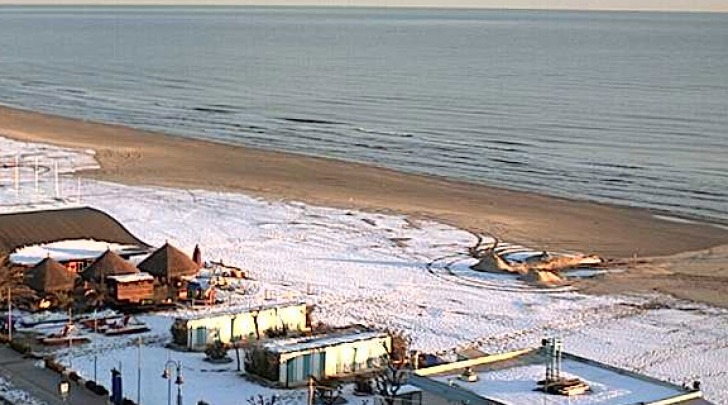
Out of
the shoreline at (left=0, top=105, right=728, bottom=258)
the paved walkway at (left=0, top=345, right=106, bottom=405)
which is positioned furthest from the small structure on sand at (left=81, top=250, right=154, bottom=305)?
the shoreline at (left=0, top=105, right=728, bottom=258)

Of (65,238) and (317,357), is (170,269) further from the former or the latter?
(317,357)

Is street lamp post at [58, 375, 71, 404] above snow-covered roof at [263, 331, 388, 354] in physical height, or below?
below

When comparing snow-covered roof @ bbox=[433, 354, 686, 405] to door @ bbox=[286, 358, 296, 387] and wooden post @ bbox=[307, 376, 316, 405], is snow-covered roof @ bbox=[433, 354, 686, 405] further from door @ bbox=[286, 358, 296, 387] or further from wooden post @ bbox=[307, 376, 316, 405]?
door @ bbox=[286, 358, 296, 387]

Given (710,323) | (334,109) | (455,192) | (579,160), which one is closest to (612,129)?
(579,160)

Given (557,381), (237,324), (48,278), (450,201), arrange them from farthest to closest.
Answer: (450,201), (48,278), (237,324), (557,381)

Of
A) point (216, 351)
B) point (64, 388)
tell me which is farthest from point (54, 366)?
point (216, 351)

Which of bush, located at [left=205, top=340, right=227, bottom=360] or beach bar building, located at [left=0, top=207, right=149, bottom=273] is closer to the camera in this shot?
bush, located at [left=205, top=340, right=227, bottom=360]
